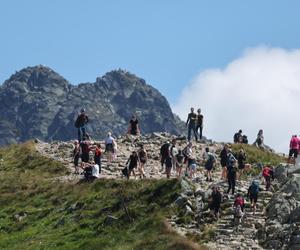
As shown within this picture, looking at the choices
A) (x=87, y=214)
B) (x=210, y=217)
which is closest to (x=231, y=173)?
(x=210, y=217)

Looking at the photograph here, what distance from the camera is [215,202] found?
4300cm

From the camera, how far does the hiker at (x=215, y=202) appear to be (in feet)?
Result: 140

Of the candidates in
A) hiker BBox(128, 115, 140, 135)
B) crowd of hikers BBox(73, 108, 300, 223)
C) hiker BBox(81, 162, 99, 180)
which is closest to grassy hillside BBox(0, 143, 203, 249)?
hiker BBox(81, 162, 99, 180)

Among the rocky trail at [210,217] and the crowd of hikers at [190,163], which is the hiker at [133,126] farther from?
the rocky trail at [210,217]

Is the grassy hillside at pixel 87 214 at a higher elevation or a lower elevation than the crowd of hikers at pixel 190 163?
lower

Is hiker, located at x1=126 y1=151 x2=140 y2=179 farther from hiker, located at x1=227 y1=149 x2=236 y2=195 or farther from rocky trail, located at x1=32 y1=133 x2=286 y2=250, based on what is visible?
hiker, located at x1=227 y1=149 x2=236 y2=195

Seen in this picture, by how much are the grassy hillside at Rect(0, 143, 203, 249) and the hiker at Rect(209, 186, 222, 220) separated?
2.68m

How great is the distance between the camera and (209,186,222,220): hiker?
42.8 m

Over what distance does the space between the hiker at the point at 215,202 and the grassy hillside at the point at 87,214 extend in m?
2.68

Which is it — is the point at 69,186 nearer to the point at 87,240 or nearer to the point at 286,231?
the point at 87,240

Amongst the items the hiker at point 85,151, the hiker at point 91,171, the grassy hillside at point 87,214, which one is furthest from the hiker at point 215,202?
the hiker at point 85,151

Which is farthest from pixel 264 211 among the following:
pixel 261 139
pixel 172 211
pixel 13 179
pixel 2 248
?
pixel 261 139

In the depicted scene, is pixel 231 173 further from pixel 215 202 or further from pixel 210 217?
pixel 210 217

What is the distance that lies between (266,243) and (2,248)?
16.1 meters
